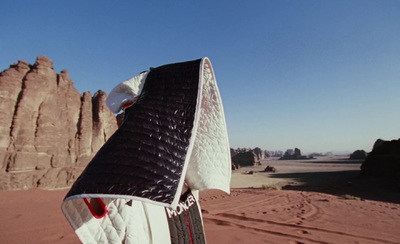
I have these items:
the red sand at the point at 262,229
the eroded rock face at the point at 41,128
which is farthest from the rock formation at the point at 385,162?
the eroded rock face at the point at 41,128

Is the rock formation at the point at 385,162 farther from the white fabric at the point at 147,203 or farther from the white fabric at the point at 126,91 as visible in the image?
the white fabric at the point at 126,91

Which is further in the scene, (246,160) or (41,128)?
(246,160)

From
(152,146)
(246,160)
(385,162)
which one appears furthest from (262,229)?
(246,160)

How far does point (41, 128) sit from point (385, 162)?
30.2 metres

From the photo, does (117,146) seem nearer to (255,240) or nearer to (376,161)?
(255,240)

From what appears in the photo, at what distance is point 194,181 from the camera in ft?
3.67

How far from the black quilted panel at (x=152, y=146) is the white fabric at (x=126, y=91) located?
0.52 ft

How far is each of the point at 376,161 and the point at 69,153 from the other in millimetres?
29185

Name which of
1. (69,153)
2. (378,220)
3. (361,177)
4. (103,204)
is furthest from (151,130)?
(361,177)

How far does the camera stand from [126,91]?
1.13 metres

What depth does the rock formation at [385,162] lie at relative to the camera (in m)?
17.3

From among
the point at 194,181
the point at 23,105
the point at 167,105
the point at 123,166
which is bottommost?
the point at 194,181

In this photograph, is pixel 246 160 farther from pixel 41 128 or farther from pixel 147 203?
pixel 147 203

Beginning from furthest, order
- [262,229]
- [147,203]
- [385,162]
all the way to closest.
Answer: [385,162], [262,229], [147,203]
